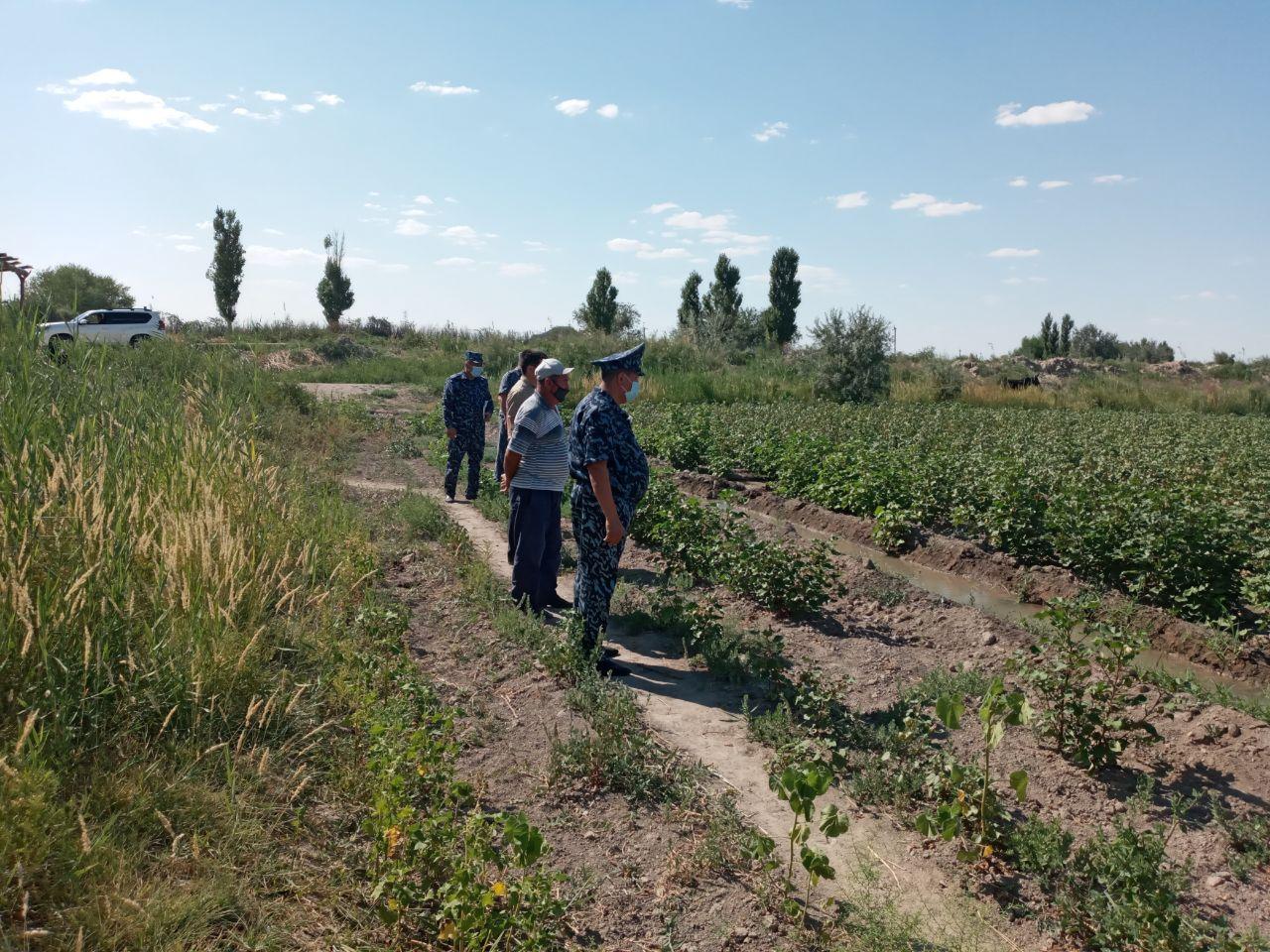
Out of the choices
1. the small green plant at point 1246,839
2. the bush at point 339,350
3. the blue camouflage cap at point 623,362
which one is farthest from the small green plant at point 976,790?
the bush at point 339,350

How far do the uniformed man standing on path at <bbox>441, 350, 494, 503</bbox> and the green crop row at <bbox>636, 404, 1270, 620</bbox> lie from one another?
411cm

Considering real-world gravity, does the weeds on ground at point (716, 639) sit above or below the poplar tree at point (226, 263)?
below

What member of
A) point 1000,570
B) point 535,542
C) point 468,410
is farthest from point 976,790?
point 468,410

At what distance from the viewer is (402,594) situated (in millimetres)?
6734

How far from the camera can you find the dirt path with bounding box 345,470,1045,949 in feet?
10.3

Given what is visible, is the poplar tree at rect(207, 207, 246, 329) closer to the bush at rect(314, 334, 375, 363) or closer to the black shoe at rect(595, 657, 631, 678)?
the bush at rect(314, 334, 375, 363)

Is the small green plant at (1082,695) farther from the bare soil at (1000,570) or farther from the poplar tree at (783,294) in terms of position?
the poplar tree at (783,294)

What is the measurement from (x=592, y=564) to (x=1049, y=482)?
6.34 meters

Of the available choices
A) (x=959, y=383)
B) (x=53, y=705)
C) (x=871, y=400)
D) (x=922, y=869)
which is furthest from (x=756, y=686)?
(x=959, y=383)

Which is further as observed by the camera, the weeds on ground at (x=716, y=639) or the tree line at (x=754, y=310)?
the tree line at (x=754, y=310)

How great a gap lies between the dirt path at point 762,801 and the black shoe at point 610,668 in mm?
87

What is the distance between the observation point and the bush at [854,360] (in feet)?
84.7

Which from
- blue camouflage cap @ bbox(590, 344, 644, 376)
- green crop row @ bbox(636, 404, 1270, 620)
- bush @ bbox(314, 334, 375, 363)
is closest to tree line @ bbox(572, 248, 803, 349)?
bush @ bbox(314, 334, 375, 363)

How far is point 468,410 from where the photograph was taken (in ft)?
33.5
